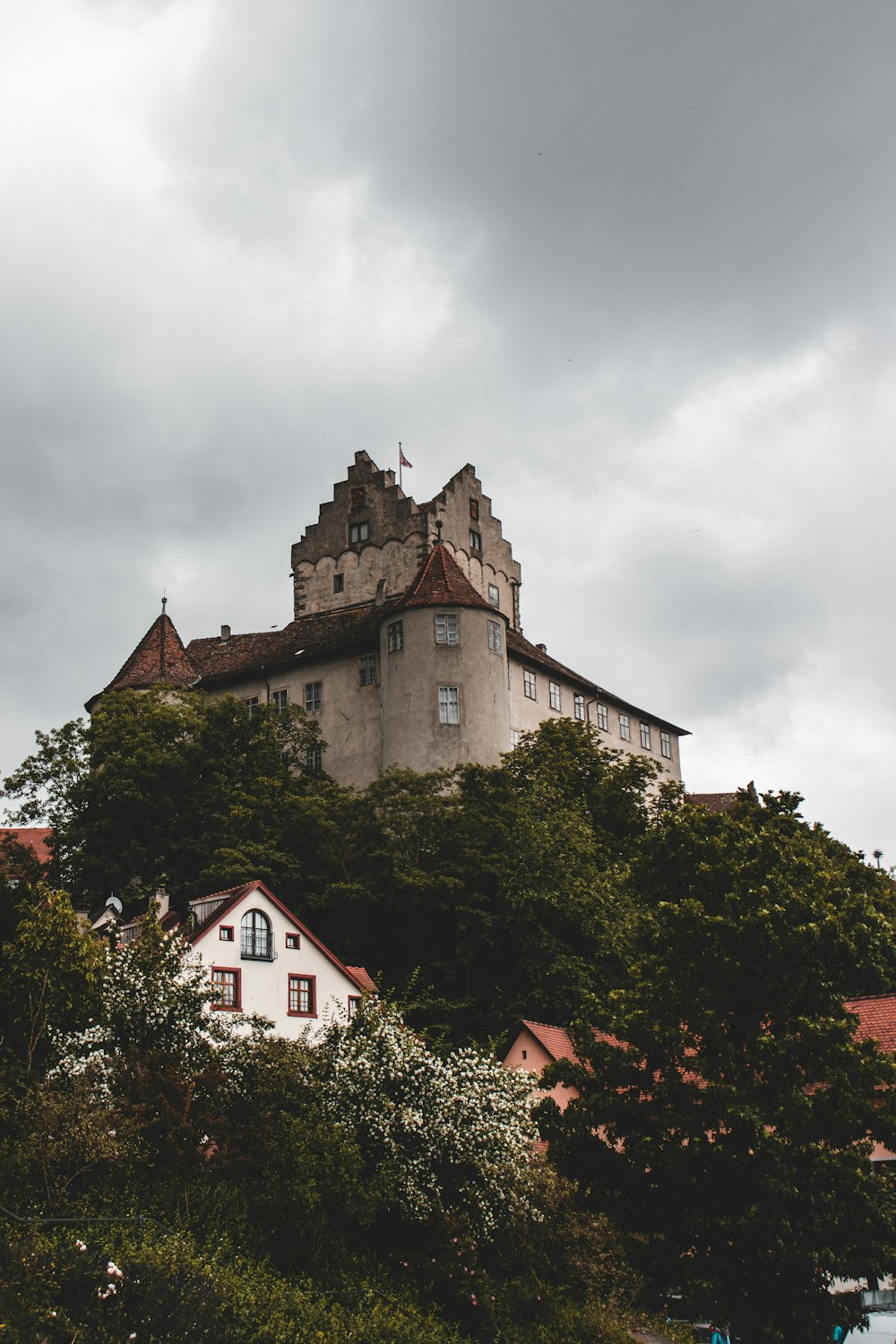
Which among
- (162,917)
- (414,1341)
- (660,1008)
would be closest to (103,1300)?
(414,1341)

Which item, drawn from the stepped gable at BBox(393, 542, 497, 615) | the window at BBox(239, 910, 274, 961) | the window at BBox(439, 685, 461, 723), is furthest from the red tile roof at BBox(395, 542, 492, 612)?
the window at BBox(239, 910, 274, 961)

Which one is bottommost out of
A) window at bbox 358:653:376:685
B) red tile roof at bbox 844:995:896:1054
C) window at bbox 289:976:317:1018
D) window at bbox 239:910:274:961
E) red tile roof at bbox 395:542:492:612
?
red tile roof at bbox 844:995:896:1054

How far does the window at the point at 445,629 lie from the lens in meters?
62.4

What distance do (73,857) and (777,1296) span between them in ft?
107

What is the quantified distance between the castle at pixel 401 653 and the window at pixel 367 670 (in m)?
0.06

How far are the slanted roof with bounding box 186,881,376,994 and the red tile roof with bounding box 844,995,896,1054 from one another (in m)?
13.4

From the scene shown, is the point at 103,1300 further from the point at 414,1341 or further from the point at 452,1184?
the point at 452,1184

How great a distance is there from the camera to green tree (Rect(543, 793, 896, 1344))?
2542 centimetres

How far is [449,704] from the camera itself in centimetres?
6122

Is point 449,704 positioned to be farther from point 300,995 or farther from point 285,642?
point 300,995

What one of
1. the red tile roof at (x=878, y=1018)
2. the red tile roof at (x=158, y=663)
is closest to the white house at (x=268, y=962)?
the red tile roof at (x=878, y=1018)

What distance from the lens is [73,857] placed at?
51688 mm

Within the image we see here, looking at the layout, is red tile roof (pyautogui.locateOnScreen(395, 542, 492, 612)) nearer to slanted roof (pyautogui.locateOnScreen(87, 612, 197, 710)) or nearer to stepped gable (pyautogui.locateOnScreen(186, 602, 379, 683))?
stepped gable (pyautogui.locateOnScreen(186, 602, 379, 683))

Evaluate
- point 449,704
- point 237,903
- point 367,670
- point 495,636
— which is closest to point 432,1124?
point 237,903
